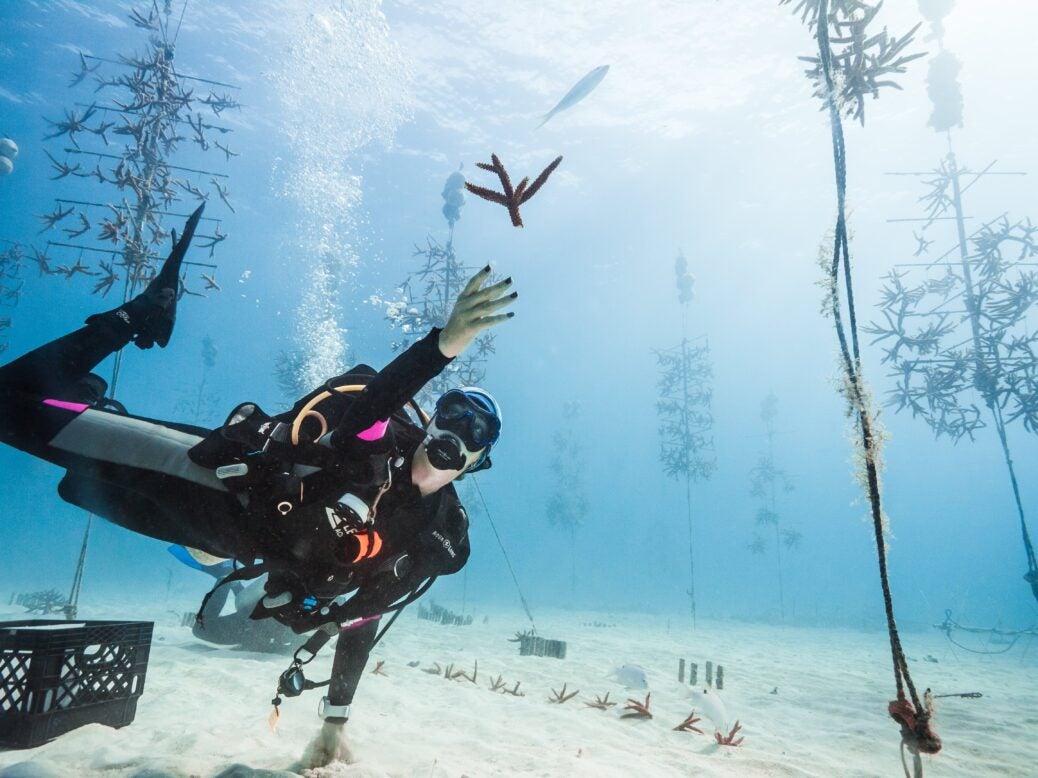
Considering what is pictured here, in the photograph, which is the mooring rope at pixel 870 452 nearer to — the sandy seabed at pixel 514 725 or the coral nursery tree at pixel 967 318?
the sandy seabed at pixel 514 725

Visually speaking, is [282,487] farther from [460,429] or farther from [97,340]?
[97,340]

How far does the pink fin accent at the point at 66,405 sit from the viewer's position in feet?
10.1

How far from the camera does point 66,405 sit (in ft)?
10.2

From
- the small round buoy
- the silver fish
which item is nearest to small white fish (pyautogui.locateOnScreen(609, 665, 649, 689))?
the silver fish

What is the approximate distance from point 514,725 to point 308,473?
3.89m

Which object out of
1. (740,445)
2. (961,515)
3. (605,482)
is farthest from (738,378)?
(961,515)

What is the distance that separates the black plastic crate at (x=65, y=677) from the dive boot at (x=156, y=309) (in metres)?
2.21

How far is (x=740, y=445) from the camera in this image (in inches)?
5094

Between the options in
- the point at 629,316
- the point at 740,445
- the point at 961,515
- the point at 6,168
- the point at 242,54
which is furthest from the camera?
the point at 961,515

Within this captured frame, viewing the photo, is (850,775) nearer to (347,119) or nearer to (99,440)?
(99,440)

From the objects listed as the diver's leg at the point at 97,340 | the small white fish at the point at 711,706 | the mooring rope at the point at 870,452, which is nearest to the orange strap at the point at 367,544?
the mooring rope at the point at 870,452

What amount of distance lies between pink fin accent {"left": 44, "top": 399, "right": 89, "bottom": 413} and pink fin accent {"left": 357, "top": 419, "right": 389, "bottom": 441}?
78.6 inches

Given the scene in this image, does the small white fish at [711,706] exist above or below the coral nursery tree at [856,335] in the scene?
below

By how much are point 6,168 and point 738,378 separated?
141m
